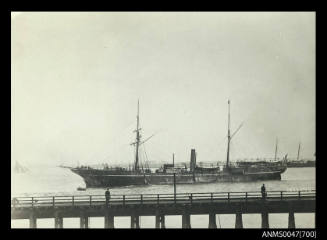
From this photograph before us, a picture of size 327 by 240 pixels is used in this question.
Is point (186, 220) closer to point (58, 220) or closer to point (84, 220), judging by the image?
point (84, 220)

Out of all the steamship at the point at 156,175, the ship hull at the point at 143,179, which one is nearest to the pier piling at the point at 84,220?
the steamship at the point at 156,175

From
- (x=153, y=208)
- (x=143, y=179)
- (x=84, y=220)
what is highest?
(x=153, y=208)

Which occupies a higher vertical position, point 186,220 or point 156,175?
point 186,220

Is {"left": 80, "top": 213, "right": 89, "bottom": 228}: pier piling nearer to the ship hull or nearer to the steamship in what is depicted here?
the steamship

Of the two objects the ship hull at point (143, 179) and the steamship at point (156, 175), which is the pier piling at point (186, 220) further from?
the ship hull at point (143, 179)

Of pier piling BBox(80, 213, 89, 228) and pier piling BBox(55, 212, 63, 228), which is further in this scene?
pier piling BBox(80, 213, 89, 228)

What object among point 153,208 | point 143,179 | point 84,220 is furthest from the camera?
point 143,179

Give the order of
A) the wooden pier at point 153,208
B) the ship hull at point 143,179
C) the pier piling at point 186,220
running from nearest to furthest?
the wooden pier at point 153,208 < the pier piling at point 186,220 < the ship hull at point 143,179

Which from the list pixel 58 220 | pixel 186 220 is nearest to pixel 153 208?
pixel 186 220

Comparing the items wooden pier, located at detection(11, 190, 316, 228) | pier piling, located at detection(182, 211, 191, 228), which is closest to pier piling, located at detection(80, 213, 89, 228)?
wooden pier, located at detection(11, 190, 316, 228)

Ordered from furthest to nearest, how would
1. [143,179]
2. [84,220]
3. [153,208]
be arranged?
[143,179] < [84,220] < [153,208]

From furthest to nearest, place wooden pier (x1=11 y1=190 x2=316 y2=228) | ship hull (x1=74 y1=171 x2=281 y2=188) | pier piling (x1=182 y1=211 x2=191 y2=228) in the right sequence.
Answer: ship hull (x1=74 y1=171 x2=281 y2=188) < pier piling (x1=182 y1=211 x2=191 y2=228) < wooden pier (x1=11 y1=190 x2=316 y2=228)

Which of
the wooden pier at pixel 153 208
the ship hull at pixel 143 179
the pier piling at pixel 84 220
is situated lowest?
the ship hull at pixel 143 179
